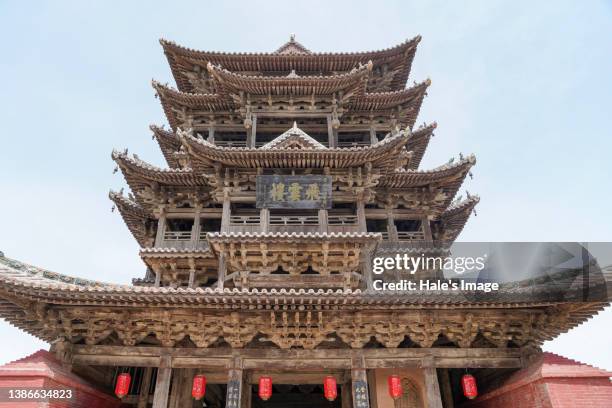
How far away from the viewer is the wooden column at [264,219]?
14.3m

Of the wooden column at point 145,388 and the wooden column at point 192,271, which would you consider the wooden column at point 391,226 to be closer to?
the wooden column at point 192,271

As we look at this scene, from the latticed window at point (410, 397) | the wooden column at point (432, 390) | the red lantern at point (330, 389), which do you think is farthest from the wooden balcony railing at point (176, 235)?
the wooden column at point (432, 390)

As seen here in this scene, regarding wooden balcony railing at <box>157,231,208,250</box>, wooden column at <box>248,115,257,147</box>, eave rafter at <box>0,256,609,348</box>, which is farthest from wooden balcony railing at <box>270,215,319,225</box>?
eave rafter at <box>0,256,609,348</box>

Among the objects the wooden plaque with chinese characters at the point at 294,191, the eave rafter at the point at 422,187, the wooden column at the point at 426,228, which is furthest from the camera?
the eave rafter at the point at 422,187

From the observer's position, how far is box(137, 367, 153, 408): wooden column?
12.5m

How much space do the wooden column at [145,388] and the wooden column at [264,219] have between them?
229 inches

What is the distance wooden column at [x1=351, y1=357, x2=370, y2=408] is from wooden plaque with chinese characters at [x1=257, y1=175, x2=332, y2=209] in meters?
5.91

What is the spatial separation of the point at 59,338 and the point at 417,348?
9196 mm

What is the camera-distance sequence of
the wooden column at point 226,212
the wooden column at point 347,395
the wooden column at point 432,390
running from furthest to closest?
the wooden column at point 226,212
the wooden column at point 347,395
the wooden column at point 432,390

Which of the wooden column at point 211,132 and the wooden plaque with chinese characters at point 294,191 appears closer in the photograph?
the wooden plaque with chinese characters at point 294,191

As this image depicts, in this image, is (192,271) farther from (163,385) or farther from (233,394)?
(233,394)

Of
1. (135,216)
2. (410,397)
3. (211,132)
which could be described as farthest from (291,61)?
(410,397)

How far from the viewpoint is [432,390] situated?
33.6 feet

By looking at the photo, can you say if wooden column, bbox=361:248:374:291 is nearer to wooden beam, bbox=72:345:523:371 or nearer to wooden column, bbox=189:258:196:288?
wooden beam, bbox=72:345:523:371
